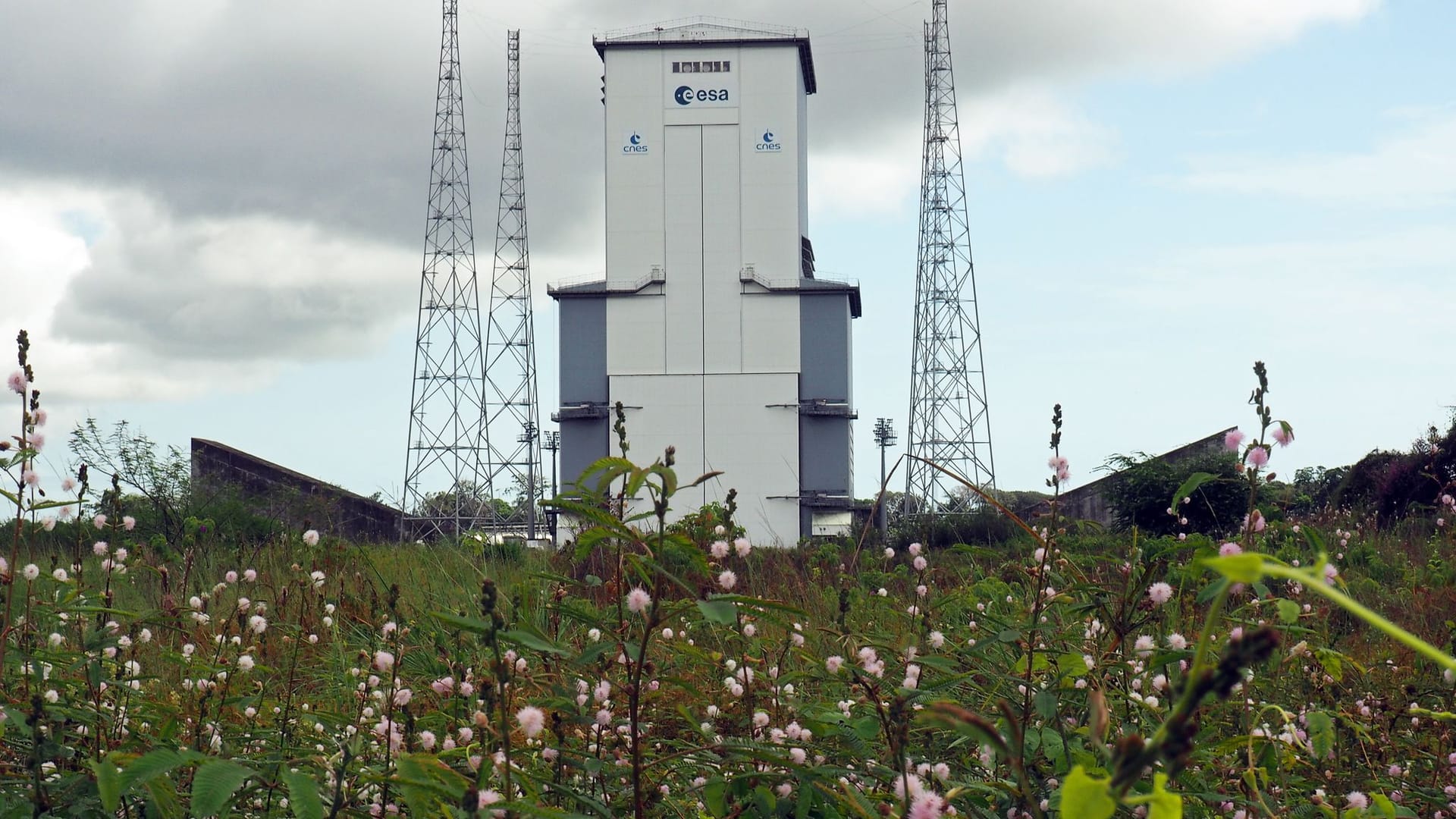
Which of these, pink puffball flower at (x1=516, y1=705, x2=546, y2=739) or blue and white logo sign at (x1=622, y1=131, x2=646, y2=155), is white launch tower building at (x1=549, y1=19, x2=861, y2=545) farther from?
pink puffball flower at (x1=516, y1=705, x2=546, y2=739)

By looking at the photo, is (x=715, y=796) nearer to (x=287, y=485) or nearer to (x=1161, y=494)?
(x=1161, y=494)

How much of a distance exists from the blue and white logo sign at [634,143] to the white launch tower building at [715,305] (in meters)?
0.04

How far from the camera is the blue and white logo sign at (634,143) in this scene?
41.2m

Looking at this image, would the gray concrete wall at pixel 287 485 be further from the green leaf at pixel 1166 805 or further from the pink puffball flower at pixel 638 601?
the green leaf at pixel 1166 805

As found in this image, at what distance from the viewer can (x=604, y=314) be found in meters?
41.2

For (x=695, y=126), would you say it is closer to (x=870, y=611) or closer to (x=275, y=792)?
(x=870, y=611)

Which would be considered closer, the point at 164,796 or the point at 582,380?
the point at 164,796

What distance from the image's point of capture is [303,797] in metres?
1.58

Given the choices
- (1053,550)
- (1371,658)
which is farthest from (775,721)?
(1371,658)

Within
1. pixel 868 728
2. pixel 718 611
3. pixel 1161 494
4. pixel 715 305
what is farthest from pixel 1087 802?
pixel 715 305

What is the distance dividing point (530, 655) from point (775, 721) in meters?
0.95

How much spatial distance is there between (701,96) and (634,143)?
2909mm

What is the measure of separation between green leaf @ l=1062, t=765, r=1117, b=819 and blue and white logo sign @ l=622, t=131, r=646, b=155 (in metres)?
41.6

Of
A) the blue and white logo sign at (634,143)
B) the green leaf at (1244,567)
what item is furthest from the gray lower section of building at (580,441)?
the green leaf at (1244,567)
